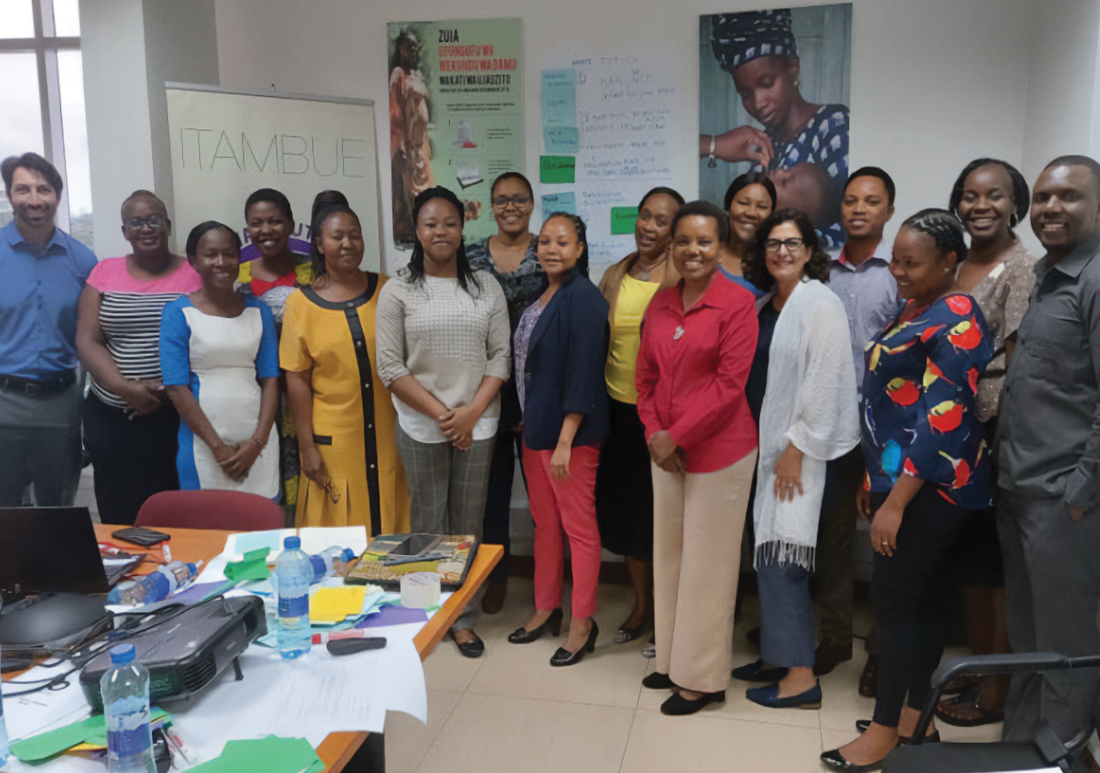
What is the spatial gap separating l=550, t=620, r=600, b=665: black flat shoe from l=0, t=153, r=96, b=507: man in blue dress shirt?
207cm

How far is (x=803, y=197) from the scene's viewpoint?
12.2 ft

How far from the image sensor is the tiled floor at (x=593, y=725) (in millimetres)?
2473

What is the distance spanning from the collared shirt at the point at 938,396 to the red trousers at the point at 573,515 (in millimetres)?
1093

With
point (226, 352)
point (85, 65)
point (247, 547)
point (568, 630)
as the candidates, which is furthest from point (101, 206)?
point (568, 630)

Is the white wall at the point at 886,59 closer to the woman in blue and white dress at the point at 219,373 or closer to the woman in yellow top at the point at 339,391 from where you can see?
the woman in yellow top at the point at 339,391

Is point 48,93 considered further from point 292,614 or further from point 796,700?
point 796,700

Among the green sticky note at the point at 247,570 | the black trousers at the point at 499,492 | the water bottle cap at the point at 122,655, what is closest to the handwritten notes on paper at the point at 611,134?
the black trousers at the point at 499,492

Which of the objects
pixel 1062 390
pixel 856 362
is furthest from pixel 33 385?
pixel 1062 390

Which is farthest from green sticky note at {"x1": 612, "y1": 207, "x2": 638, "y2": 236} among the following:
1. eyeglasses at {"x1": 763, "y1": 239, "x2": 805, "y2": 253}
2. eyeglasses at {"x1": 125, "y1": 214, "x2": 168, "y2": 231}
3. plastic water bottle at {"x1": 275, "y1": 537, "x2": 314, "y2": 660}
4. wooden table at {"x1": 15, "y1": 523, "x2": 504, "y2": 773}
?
plastic water bottle at {"x1": 275, "y1": 537, "x2": 314, "y2": 660}

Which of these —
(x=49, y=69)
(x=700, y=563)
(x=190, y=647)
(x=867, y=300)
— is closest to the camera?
(x=190, y=647)

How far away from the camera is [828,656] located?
2.98 meters

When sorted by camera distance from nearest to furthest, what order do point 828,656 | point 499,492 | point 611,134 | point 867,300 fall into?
point 867,300 < point 828,656 < point 499,492 < point 611,134

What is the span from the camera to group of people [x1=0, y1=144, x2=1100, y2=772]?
2.13 m

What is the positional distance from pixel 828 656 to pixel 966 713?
1.57ft
